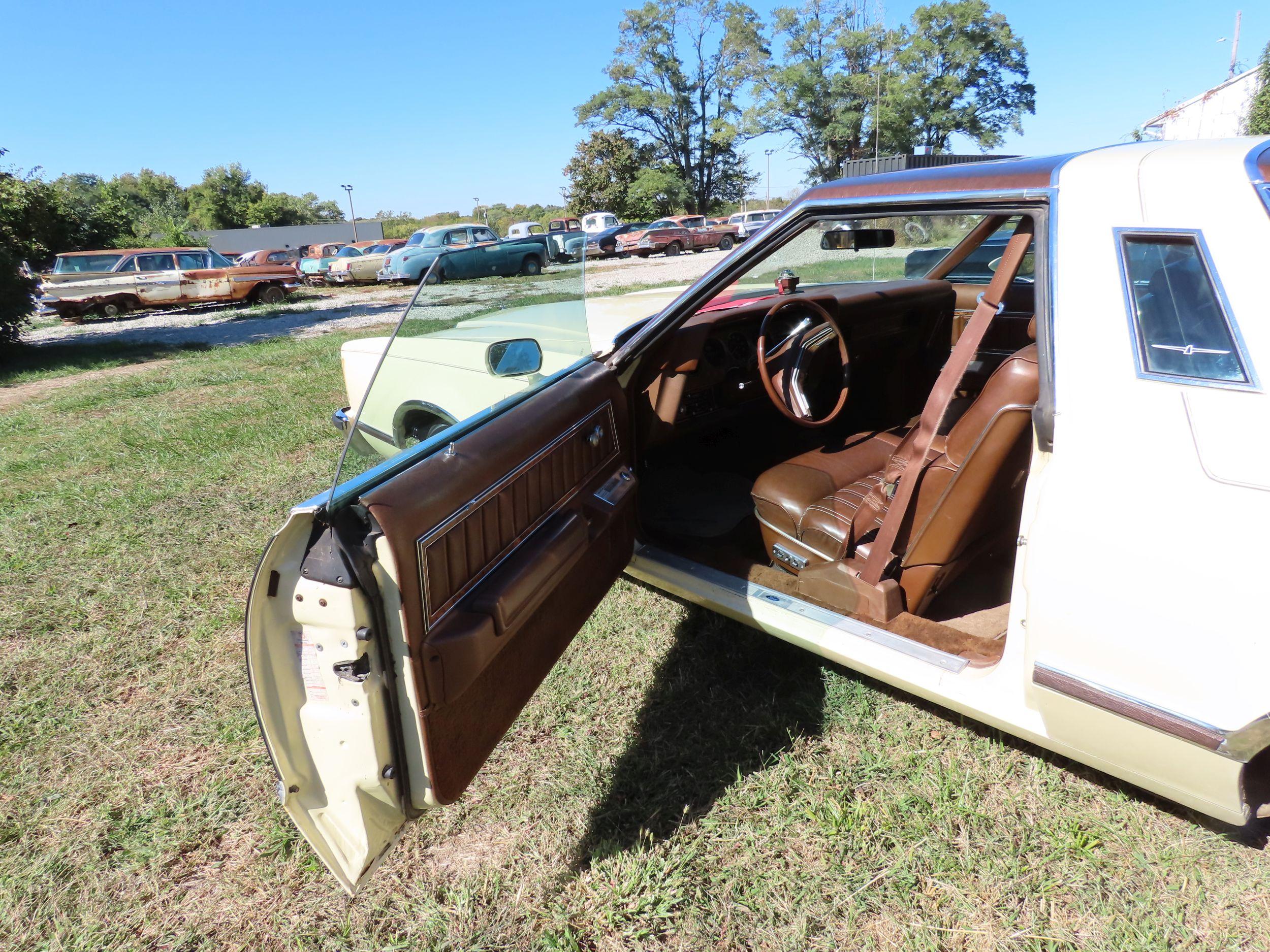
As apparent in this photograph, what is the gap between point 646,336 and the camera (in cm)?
251

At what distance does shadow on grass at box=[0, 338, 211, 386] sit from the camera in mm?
9586

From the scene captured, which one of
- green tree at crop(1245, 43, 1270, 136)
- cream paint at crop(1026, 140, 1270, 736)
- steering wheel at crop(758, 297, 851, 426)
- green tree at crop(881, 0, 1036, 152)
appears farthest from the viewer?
green tree at crop(881, 0, 1036, 152)

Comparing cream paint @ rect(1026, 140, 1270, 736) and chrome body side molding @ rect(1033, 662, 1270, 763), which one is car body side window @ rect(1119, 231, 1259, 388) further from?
chrome body side molding @ rect(1033, 662, 1270, 763)

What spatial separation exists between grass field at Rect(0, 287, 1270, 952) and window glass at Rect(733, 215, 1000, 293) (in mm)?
1486

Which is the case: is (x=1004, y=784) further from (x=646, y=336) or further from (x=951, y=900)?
(x=646, y=336)

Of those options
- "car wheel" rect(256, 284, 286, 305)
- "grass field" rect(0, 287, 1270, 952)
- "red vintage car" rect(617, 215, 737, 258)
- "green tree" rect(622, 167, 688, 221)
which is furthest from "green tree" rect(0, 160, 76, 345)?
"green tree" rect(622, 167, 688, 221)

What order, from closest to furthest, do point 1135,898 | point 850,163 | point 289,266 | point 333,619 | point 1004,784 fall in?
1. point 333,619
2. point 1135,898
3. point 1004,784
4. point 289,266
5. point 850,163

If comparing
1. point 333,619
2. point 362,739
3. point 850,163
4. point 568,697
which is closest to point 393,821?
point 362,739

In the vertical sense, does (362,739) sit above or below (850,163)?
below

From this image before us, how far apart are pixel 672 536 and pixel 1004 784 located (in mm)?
1313

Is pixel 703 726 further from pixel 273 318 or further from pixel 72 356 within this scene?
pixel 273 318

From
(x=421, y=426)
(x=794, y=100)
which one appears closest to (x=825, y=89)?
(x=794, y=100)

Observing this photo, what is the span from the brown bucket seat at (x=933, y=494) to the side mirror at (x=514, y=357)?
35.0 inches

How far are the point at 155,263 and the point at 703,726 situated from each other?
18.4m
